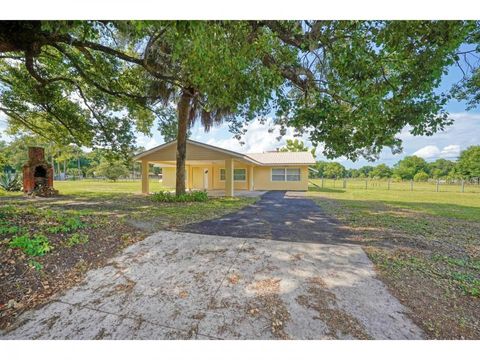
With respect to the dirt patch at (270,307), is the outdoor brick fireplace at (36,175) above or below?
above

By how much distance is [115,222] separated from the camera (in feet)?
18.2

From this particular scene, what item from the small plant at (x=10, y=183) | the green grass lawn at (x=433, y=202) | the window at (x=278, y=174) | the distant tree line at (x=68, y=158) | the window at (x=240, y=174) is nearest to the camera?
the green grass lawn at (x=433, y=202)

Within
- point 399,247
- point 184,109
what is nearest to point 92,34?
point 184,109

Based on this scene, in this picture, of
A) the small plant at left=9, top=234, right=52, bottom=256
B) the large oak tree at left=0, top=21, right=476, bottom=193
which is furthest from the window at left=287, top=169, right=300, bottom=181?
the small plant at left=9, top=234, right=52, bottom=256

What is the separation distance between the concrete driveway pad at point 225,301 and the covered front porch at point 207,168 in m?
9.86

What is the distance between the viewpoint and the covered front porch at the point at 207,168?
1334 cm

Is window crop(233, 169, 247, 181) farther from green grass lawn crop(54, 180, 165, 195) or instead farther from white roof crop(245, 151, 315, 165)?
green grass lawn crop(54, 180, 165, 195)

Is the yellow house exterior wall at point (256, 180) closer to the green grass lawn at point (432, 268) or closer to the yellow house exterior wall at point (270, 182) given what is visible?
the yellow house exterior wall at point (270, 182)

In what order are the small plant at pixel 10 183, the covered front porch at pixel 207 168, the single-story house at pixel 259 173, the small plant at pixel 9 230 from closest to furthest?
the small plant at pixel 9 230 → the covered front porch at pixel 207 168 → the small plant at pixel 10 183 → the single-story house at pixel 259 173

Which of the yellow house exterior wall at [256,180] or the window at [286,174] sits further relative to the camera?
the window at [286,174]

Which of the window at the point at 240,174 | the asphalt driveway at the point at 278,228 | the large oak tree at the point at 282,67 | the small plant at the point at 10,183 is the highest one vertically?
the large oak tree at the point at 282,67

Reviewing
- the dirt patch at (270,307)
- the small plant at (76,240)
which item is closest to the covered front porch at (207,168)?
the small plant at (76,240)

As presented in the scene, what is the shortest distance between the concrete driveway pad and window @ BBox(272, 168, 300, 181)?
15503 mm
